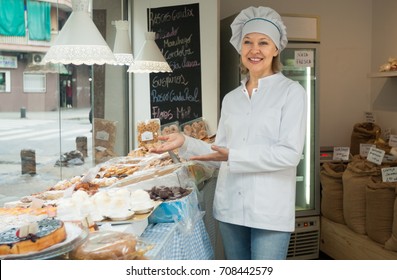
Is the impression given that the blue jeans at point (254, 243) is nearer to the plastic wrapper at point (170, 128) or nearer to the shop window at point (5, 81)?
the plastic wrapper at point (170, 128)

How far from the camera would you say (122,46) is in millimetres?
2514

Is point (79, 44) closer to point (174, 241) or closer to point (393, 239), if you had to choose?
point (174, 241)

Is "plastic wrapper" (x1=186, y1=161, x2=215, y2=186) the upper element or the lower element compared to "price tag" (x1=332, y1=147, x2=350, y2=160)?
upper

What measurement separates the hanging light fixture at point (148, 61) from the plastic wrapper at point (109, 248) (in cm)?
139

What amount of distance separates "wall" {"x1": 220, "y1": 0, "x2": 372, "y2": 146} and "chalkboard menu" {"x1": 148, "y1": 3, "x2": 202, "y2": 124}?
1567mm

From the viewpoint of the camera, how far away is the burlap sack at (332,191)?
380 centimetres

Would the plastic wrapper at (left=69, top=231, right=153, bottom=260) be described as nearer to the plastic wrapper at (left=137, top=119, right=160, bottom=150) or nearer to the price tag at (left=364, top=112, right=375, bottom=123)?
the plastic wrapper at (left=137, top=119, right=160, bottom=150)

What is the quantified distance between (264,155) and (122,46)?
3.58ft

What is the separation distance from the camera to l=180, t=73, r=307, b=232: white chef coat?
1.88 m

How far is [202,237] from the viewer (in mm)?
2145

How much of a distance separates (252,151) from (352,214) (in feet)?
6.69

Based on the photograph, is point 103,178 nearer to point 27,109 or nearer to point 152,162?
point 152,162

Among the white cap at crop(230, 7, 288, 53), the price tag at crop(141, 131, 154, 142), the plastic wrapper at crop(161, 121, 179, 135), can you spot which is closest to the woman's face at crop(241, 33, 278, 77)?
the white cap at crop(230, 7, 288, 53)
